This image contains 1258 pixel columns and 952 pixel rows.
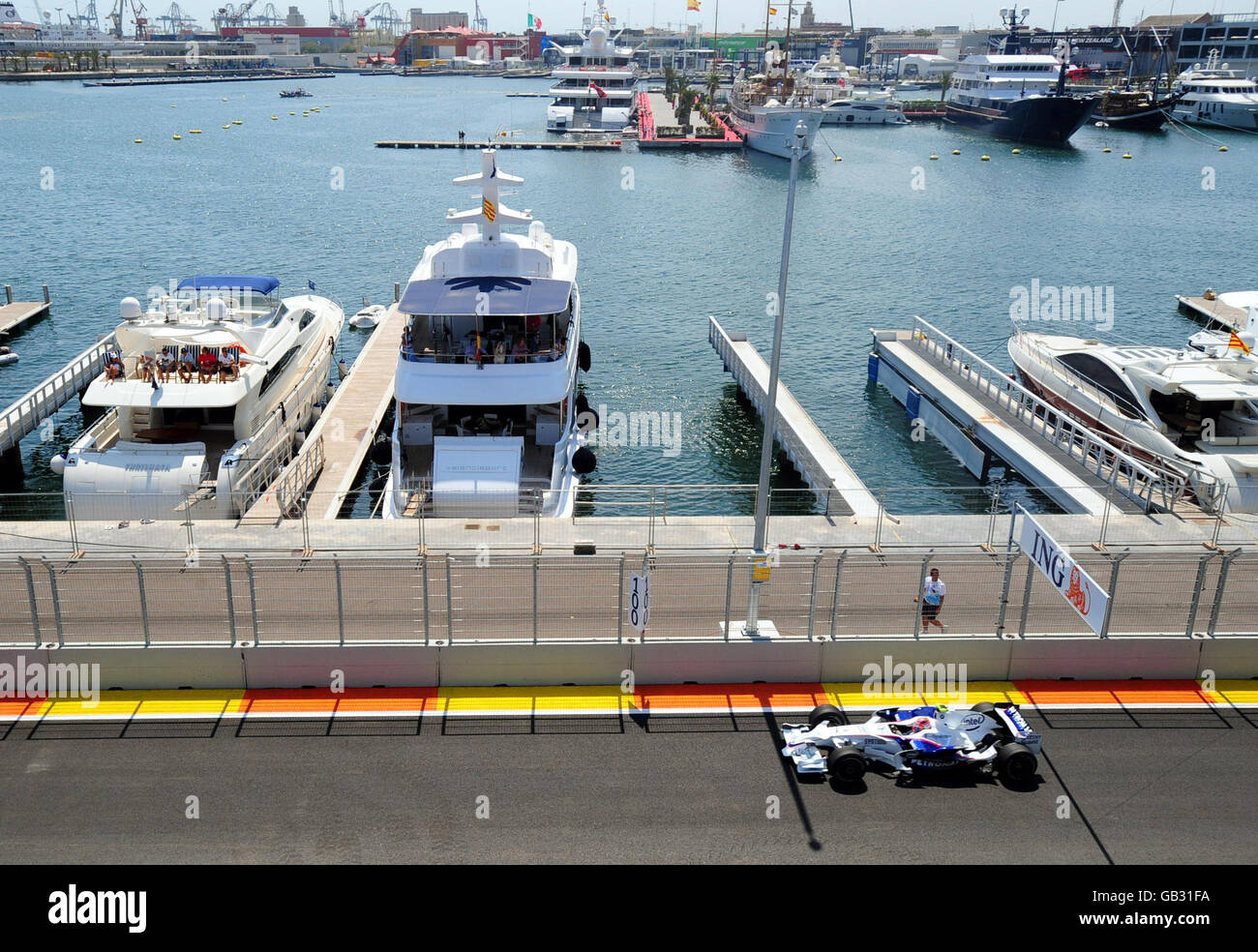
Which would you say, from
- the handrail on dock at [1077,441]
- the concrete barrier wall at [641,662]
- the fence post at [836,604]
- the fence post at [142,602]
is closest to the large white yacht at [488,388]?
the concrete barrier wall at [641,662]

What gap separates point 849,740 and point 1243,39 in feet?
614

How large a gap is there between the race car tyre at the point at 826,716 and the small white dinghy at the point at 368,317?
109ft

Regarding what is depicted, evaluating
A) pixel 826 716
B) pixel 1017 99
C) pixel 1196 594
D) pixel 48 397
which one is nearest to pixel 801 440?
pixel 1196 594

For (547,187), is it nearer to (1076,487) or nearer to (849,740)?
(1076,487)

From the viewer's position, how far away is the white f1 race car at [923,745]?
44.6 ft

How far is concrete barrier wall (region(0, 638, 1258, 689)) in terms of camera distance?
15.6 meters

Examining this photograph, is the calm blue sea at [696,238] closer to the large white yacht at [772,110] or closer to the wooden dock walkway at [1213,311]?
the wooden dock walkway at [1213,311]

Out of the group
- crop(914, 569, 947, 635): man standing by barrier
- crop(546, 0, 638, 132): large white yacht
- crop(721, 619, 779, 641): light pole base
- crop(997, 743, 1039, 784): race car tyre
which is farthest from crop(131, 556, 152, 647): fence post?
crop(546, 0, 638, 132): large white yacht

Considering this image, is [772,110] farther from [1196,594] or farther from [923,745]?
[923,745]

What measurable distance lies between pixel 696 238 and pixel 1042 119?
68190 millimetres

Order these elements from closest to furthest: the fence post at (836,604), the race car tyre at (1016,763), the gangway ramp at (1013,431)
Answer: the race car tyre at (1016,763) < the fence post at (836,604) < the gangway ramp at (1013,431)

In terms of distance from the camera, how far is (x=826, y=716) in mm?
14508

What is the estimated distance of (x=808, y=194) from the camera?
276 feet
